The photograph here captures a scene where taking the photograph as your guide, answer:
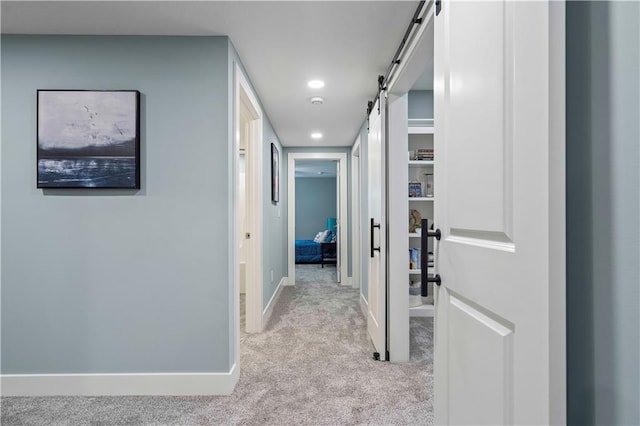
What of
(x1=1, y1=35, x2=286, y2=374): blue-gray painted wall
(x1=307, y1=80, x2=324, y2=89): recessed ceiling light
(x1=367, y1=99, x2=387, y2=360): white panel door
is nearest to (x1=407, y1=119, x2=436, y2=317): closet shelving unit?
(x1=367, y1=99, x2=387, y2=360): white panel door

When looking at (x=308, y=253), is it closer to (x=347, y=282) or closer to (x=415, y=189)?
(x=347, y=282)

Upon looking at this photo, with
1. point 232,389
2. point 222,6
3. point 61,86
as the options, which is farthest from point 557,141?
point 61,86

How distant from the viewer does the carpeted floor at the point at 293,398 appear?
1.83 metres

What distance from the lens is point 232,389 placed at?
212 centimetres

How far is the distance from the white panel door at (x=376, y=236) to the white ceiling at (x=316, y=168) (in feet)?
13.0

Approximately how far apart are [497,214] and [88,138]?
88.6 inches

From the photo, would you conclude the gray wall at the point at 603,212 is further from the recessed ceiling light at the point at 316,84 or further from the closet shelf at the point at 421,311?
the closet shelf at the point at 421,311

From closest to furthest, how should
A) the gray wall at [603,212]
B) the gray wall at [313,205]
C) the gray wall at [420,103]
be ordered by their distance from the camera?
the gray wall at [603,212] < the gray wall at [420,103] < the gray wall at [313,205]

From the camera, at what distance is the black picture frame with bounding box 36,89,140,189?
2.06m

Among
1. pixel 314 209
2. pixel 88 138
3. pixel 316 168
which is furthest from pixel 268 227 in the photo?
pixel 314 209

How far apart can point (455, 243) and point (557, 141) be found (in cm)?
50

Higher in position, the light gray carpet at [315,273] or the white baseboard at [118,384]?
the white baseboard at [118,384]

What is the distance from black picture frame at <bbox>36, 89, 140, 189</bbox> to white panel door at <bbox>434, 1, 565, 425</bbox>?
1.80 m

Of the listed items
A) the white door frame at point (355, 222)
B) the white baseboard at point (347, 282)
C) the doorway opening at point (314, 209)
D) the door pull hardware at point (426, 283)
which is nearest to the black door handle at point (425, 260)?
the door pull hardware at point (426, 283)
